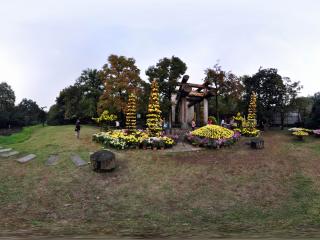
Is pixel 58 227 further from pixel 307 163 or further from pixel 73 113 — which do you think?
pixel 73 113

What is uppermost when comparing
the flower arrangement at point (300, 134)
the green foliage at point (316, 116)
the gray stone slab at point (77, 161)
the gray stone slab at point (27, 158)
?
the green foliage at point (316, 116)

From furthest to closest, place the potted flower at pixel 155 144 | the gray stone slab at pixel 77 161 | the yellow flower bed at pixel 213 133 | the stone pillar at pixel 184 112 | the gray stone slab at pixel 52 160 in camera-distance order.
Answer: the stone pillar at pixel 184 112
the yellow flower bed at pixel 213 133
the potted flower at pixel 155 144
the gray stone slab at pixel 52 160
the gray stone slab at pixel 77 161

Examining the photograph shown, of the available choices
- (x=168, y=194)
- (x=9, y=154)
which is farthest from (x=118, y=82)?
(x=168, y=194)

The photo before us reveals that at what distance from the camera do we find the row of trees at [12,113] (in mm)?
45709

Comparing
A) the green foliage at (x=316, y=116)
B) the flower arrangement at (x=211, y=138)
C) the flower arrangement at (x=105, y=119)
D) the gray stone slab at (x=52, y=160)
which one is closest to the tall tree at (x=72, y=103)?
the flower arrangement at (x=105, y=119)

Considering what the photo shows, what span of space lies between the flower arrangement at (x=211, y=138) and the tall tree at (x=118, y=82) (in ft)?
43.9

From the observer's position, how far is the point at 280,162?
66.2 ft

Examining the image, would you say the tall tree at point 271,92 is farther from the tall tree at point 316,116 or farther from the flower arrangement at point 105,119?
the flower arrangement at point 105,119

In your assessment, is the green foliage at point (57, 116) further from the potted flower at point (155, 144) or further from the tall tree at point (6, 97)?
the potted flower at point (155, 144)

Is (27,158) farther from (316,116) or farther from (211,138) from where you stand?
(316,116)

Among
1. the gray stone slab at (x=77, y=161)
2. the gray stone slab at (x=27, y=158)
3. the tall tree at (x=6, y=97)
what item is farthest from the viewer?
the tall tree at (x=6, y=97)

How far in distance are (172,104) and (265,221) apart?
25115 millimetres

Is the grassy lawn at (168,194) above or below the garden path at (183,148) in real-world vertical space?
below

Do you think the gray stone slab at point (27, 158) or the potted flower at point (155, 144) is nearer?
the gray stone slab at point (27, 158)
